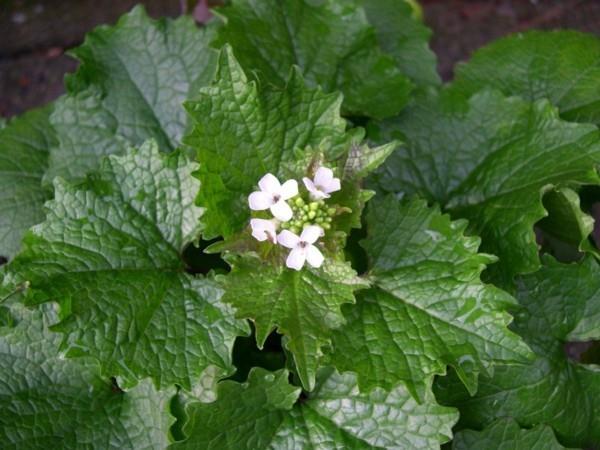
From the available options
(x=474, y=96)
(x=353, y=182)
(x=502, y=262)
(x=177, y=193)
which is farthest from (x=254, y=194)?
(x=474, y=96)

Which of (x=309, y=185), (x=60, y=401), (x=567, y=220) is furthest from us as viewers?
(x=567, y=220)

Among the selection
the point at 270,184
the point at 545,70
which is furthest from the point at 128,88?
the point at 545,70

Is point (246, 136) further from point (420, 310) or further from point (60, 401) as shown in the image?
point (60, 401)

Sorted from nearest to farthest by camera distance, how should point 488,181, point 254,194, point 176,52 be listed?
point 254,194, point 488,181, point 176,52

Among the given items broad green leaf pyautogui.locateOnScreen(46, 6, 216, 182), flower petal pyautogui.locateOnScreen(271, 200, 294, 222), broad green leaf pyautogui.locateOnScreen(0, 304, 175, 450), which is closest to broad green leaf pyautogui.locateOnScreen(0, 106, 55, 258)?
broad green leaf pyautogui.locateOnScreen(46, 6, 216, 182)

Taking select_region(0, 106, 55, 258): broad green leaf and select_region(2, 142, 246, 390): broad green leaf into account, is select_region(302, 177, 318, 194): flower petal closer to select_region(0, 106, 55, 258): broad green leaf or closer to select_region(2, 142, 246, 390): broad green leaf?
select_region(2, 142, 246, 390): broad green leaf

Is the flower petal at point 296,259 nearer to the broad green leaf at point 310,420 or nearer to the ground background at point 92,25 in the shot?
the broad green leaf at point 310,420

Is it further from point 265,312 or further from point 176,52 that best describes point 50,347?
point 176,52
